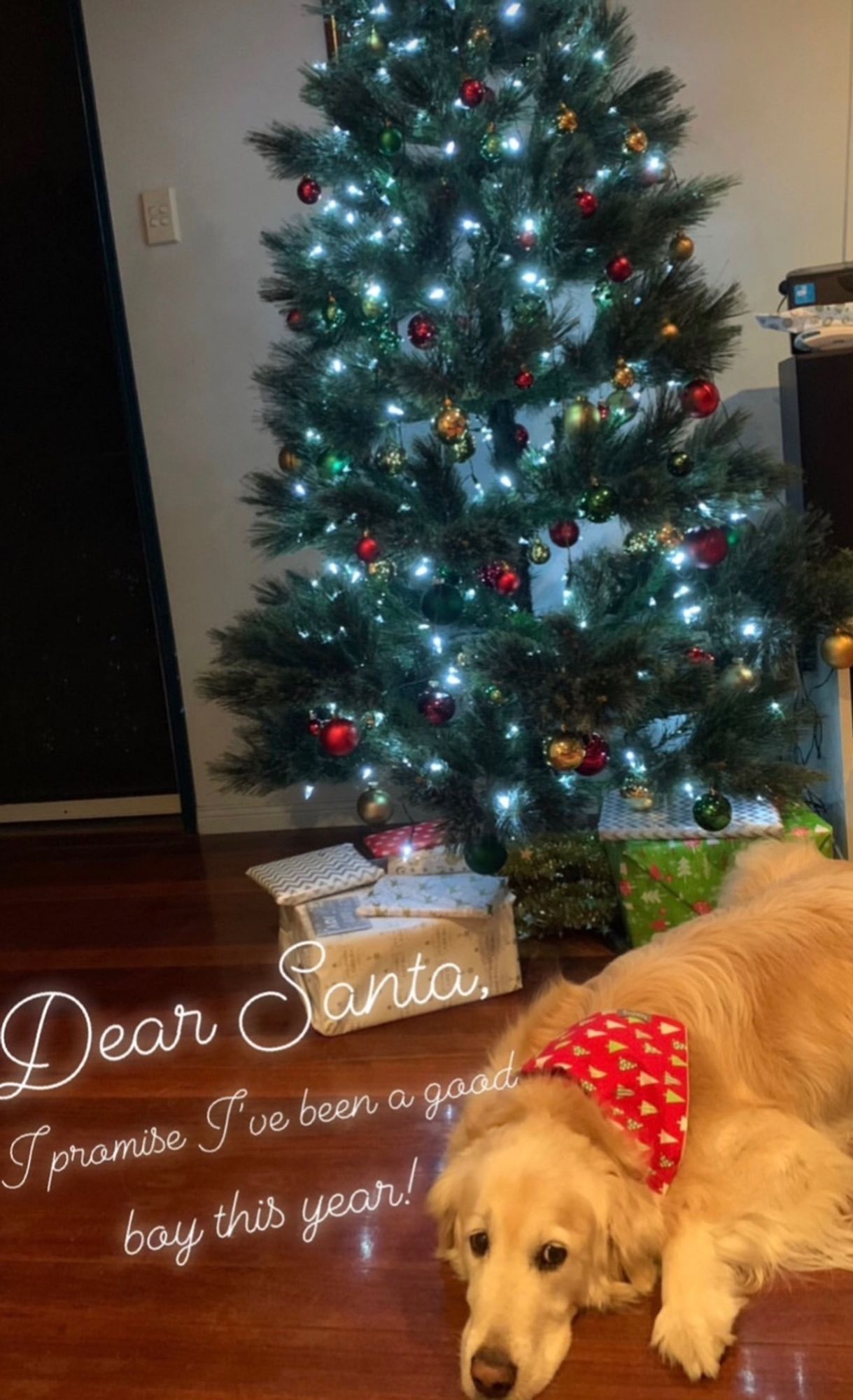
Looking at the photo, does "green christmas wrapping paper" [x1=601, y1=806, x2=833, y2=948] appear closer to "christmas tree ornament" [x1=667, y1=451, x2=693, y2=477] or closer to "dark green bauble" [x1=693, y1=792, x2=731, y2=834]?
"dark green bauble" [x1=693, y1=792, x2=731, y2=834]

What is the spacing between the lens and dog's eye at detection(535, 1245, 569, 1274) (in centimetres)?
107

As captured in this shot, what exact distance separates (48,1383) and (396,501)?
133 cm

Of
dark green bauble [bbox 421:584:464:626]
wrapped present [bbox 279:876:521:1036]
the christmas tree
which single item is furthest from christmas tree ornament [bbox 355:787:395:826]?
dark green bauble [bbox 421:584:464:626]

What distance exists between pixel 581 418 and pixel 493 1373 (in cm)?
133

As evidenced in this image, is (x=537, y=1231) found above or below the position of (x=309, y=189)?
below

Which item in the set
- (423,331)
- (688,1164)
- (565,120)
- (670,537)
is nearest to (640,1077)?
(688,1164)

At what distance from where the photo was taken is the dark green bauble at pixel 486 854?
1851 millimetres

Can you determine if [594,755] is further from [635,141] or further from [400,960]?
[635,141]

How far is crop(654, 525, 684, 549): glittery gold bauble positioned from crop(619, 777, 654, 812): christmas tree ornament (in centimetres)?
40

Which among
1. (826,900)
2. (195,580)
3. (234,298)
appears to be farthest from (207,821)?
(826,900)

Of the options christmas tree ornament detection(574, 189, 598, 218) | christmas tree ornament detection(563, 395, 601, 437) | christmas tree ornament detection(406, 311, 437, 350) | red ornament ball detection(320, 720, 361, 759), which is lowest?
red ornament ball detection(320, 720, 361, 759)

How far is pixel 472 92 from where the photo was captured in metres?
1.78

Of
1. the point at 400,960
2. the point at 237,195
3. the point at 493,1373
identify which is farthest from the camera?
the point at 237,195

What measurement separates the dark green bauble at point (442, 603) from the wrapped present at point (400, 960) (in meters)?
0.48
